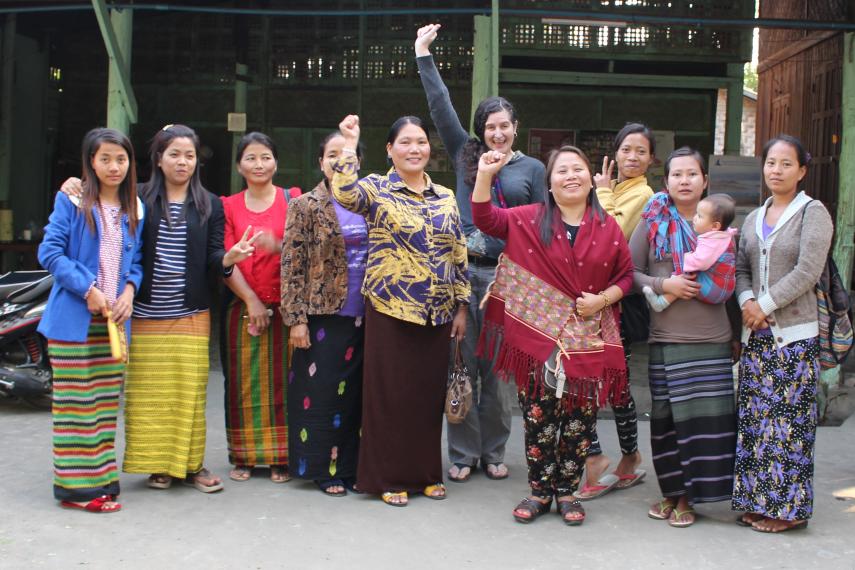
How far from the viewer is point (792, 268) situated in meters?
4.18

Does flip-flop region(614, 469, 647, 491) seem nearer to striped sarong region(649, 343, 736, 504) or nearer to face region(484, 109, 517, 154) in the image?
striped sarong region(649, 343, 736, 504)

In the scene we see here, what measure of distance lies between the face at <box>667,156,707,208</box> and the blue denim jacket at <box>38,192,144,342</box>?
2.57m

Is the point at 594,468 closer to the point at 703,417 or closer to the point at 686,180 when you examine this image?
the point at 703,417

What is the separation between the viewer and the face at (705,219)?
4172mm

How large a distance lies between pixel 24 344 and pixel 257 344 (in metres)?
2.29

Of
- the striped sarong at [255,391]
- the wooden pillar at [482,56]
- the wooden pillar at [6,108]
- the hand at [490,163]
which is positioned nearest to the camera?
the hand at [490,163]

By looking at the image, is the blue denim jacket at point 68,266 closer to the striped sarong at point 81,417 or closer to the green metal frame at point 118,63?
the striped sarong at point 81,417

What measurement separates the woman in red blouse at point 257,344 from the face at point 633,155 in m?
1.67

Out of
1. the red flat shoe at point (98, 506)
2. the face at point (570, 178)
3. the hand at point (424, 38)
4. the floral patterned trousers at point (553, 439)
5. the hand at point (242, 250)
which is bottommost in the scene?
the red flat shoe at point (98, 506)

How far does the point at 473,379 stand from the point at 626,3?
574 centimetres

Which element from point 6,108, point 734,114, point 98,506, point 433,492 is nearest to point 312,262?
point 433,492

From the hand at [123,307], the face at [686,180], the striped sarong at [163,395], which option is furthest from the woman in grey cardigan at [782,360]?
the hand at [123,307]

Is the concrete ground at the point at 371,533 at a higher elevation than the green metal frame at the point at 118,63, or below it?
below

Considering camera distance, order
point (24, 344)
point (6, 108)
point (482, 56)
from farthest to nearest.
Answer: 1. point (6, 108)
2. point (482, 56)
3. point (24, 344)
